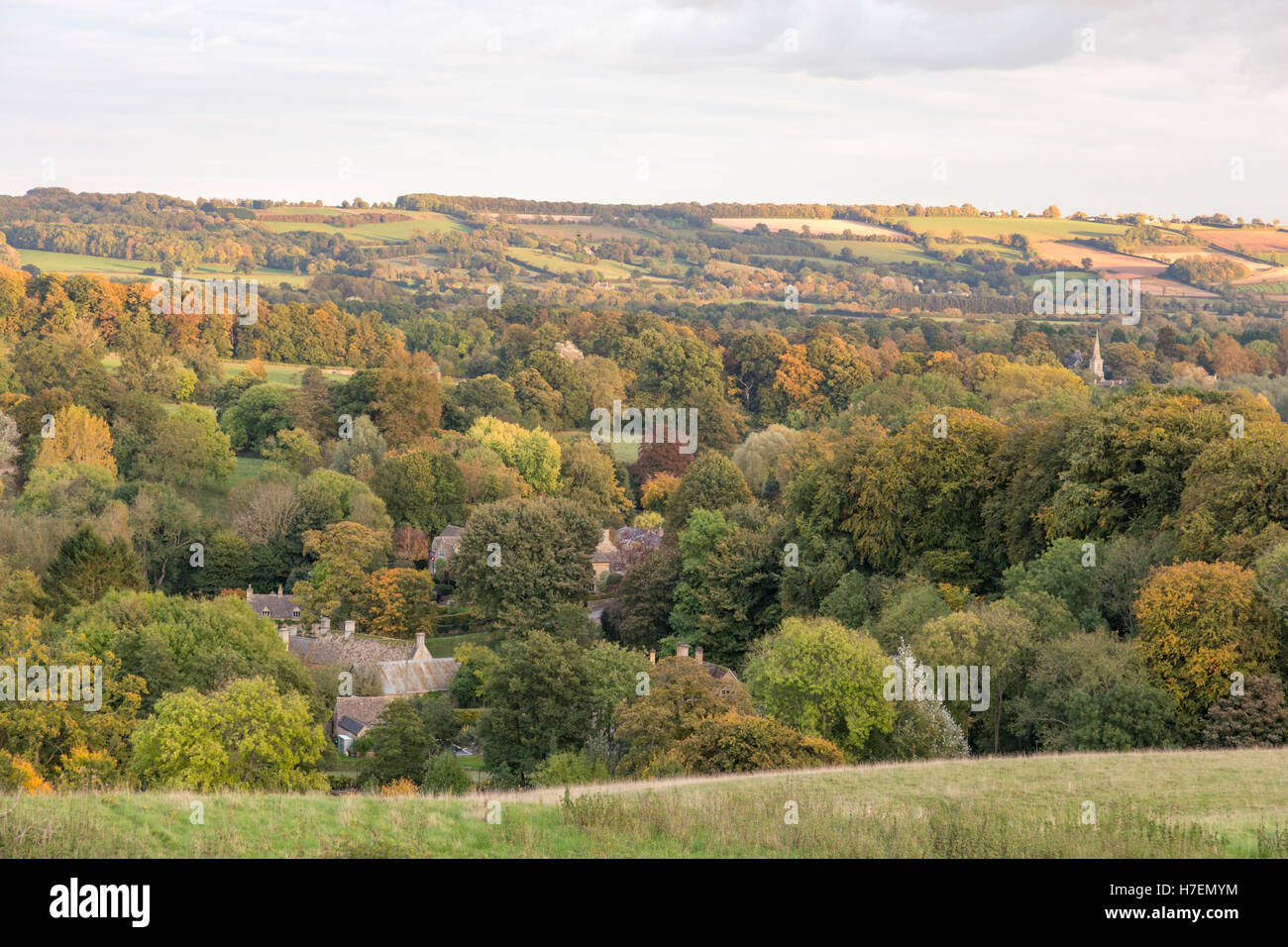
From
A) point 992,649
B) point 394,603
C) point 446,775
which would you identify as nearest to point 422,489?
point 394,603

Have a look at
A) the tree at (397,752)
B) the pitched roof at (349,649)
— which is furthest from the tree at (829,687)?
the pitched roof at (349,649)

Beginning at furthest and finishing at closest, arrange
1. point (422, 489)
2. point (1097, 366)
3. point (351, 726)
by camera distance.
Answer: point (1097, 366) → point (422, 489) → point (351, 726)

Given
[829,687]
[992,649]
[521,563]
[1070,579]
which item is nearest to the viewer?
[829,687]

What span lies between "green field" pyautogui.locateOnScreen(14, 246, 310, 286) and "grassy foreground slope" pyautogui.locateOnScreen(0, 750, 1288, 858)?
437 feet

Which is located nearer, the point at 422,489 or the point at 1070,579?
the point at 1070,579

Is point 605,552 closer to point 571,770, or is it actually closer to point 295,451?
point 295,451

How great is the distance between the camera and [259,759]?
29.5 metres

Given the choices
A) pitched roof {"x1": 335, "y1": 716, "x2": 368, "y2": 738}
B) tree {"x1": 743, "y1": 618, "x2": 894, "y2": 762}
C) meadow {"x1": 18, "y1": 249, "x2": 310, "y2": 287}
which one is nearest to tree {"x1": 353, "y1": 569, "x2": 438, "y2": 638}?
pitched roof {"x1": 335, "y1": 716, "x2": 368, "y2": 738}

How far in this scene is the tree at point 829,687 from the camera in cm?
2889

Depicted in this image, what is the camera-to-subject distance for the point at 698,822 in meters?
15.3

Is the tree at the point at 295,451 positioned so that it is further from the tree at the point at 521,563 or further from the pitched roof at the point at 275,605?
the tree at the point at 521,563

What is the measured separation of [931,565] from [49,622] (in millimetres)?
30772

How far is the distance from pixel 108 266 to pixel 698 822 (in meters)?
155

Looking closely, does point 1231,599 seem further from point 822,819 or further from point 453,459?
point 453,459
